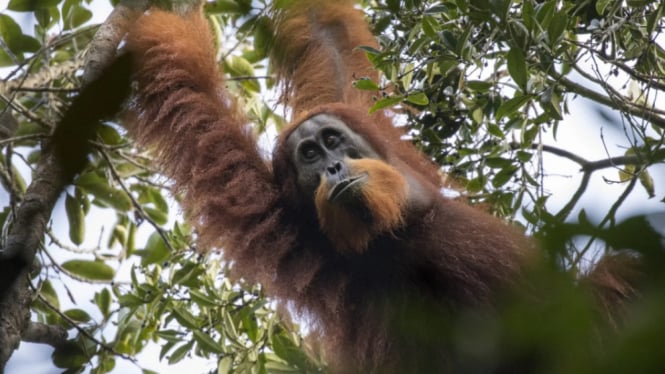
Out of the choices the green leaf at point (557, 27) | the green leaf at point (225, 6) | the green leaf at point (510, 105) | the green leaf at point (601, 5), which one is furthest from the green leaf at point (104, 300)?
the green leaf at point (601, 5)

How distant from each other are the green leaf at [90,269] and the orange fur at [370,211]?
1.93 m

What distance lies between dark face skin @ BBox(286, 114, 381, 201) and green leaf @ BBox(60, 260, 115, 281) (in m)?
1.75

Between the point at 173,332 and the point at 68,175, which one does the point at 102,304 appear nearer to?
the point at 173,332

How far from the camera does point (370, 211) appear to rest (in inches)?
167

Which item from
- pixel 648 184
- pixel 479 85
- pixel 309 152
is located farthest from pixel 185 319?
pixel 648 184

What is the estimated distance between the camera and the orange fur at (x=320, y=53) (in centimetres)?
580

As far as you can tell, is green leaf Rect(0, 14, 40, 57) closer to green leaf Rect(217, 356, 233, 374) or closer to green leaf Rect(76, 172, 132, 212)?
green leaf Rect(76, 172, 132, 212)

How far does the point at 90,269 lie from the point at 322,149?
1.95 m

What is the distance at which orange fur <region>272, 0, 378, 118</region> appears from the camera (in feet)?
19.0

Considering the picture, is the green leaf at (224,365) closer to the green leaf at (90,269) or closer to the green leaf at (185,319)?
the green leaf at (185,319)

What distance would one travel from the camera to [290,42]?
5.97 metres

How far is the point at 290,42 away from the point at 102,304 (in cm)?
240

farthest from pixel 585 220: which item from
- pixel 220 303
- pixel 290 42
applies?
pixel 290 42

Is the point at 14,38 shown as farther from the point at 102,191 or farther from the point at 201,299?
the point at 201,299
